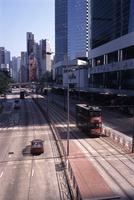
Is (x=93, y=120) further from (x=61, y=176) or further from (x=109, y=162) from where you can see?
(x=61, y=176)

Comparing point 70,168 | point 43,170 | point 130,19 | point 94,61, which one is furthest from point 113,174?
point 94,61

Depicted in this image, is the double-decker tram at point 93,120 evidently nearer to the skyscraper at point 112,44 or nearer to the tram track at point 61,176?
the tram track at point 61,176

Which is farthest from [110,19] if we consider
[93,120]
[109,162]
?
[109,162]

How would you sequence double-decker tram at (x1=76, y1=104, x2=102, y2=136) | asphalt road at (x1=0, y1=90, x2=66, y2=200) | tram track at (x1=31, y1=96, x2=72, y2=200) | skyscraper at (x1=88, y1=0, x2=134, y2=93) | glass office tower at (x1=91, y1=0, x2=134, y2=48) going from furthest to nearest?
glass office tower at (x1=91, y1=0, x2=134, y2=48) → skyscraper at (x1=88, y1=0, x2=134, y2=93) → double-decker tram at (x1=76, y1=104, x2=102, y2=136) → asphalt road at (x1=0, y1=90, x2=66, y2=200) → tram track at (x1=31, y1=96, x2=72, y2=200)

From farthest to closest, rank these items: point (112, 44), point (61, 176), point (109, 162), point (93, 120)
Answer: point (112, 44), point (93, 120), point (109, 162), point (61, 176)

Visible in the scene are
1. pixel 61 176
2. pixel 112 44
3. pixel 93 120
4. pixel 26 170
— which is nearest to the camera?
pixel 61 176

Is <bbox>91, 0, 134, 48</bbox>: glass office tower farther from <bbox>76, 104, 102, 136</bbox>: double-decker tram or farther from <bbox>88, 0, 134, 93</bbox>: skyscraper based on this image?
<bbox>76, 104, 102, 136</bbox>: double-decker tram

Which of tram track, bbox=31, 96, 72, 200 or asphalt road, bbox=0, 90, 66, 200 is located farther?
asphalt road, bbox=0, 90, 66, 200

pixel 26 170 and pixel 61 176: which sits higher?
pixel 61 176

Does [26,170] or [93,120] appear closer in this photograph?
[26,170]

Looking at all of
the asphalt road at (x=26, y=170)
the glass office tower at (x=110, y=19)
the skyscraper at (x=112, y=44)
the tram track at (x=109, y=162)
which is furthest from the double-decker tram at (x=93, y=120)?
the glass office tower at (x=110, y=19)

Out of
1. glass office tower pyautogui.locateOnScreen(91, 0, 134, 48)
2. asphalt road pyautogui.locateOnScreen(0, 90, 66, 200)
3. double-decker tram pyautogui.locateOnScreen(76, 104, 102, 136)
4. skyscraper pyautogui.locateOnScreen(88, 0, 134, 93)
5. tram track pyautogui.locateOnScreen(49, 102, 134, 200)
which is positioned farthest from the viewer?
glass office tower pyautogui.locateOnScreen(91, 0, 134, 48)

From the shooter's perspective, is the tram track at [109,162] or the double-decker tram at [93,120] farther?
the double-decker tram at [93,120]

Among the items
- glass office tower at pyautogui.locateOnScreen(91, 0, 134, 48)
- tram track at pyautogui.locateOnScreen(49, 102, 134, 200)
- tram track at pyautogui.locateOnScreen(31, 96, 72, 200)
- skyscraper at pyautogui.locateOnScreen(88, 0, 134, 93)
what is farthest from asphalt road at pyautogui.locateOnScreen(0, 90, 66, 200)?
glass office tower at pyautogui.locateOnScreen(91, 0, 134, 48)
